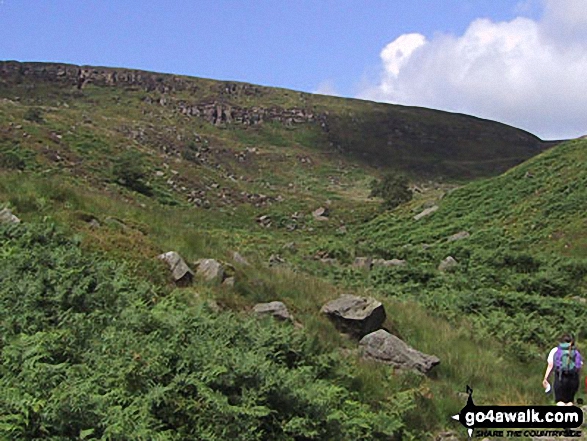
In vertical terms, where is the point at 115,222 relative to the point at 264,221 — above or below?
below

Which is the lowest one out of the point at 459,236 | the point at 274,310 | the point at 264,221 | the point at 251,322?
the point at 251,322

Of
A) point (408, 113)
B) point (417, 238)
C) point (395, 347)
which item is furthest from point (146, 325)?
point (408, 113)

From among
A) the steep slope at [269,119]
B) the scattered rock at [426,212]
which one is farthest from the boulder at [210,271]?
the steep slope at [269,119]

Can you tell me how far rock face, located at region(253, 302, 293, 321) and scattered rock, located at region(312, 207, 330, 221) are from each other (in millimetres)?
42363

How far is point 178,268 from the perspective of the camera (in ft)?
29.5

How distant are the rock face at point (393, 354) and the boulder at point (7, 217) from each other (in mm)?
5826

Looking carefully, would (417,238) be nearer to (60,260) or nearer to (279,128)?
(60,260)

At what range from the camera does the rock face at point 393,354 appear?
7957 mm

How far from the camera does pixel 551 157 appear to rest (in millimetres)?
36250

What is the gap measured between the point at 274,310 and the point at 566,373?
4179 mm

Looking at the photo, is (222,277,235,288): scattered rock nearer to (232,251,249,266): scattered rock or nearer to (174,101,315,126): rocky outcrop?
(232,251,249,266): scattered rock

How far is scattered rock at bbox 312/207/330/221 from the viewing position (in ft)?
168

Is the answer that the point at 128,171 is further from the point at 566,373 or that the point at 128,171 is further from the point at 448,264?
the point at 566,373

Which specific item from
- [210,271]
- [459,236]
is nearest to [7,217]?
[210,271]
